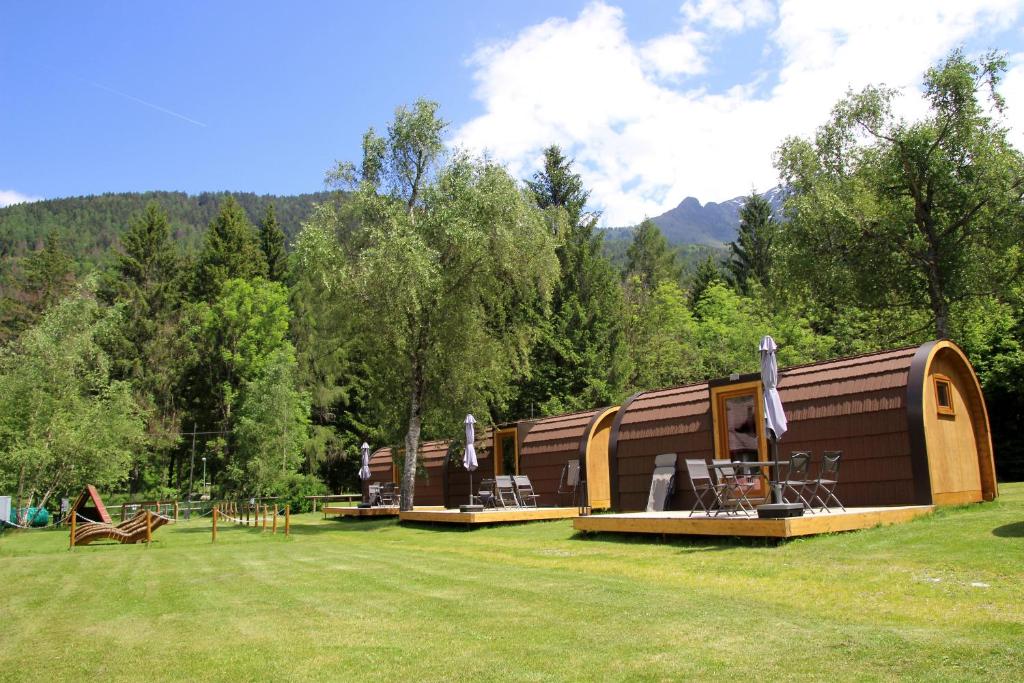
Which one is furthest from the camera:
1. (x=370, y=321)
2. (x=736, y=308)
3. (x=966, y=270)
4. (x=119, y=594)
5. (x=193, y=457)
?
(x=736, y=308)

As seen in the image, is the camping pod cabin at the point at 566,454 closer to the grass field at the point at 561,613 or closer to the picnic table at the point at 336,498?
the grass field at the point at 561,613

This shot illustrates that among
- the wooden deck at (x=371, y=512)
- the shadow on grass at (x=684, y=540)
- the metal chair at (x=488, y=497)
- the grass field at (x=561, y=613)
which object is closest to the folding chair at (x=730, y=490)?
the shadow on grass at (x=684, y=540)

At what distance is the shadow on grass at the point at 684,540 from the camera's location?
9.02 meters

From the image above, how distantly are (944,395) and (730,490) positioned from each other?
404 cm

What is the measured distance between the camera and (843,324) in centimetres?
3067

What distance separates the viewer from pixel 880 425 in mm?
11086

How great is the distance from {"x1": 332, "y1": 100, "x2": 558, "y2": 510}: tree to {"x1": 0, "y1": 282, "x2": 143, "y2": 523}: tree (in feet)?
38.7

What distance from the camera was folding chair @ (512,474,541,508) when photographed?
1753 cm

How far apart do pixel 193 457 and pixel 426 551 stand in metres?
29.0

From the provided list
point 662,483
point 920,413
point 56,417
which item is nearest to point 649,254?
point 56,417

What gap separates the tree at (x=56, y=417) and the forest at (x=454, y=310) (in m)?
0.09

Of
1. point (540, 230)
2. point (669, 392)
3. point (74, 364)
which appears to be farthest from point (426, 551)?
point (74, 364)

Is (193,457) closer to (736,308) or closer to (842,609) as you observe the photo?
(736,308)

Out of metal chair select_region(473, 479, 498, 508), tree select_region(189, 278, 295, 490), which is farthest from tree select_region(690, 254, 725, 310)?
metal chair select_region(473, 479, 498, 508)
